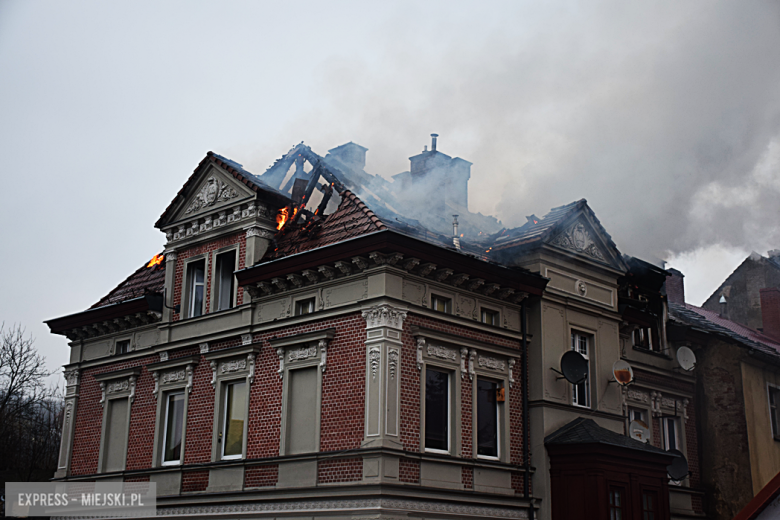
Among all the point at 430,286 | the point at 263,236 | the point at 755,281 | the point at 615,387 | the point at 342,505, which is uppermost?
the point at 755,281

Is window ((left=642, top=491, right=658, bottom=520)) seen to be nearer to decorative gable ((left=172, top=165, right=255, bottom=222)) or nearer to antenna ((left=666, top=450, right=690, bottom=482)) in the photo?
antenna ((left=666, top=450, right=690, bottom=482))

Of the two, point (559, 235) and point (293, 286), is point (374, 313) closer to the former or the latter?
point (293, 286)

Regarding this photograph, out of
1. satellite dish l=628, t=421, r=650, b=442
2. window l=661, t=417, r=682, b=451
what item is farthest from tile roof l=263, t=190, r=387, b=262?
window l=661, t=417, r=682, b=451

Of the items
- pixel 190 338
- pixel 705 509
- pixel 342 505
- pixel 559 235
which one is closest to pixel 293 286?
pixel 190 338

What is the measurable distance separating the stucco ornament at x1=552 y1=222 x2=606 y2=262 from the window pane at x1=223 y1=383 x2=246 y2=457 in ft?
27.9

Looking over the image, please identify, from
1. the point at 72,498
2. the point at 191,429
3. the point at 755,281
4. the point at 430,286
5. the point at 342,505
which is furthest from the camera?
the point at 755,281

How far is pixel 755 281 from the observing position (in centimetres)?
3728

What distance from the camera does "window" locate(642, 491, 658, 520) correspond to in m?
17.6

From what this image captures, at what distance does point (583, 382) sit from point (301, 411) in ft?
23.9

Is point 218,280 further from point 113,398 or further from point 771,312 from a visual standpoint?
point 771,312

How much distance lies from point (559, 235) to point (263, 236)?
7430 mm

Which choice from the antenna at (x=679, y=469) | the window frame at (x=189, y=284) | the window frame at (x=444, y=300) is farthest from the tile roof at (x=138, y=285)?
the antenna at (x=679, y=469)

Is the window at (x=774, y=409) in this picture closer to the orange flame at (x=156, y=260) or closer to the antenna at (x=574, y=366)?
the antenna at (x=574, y=366)

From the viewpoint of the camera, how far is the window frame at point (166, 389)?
63.3ft
